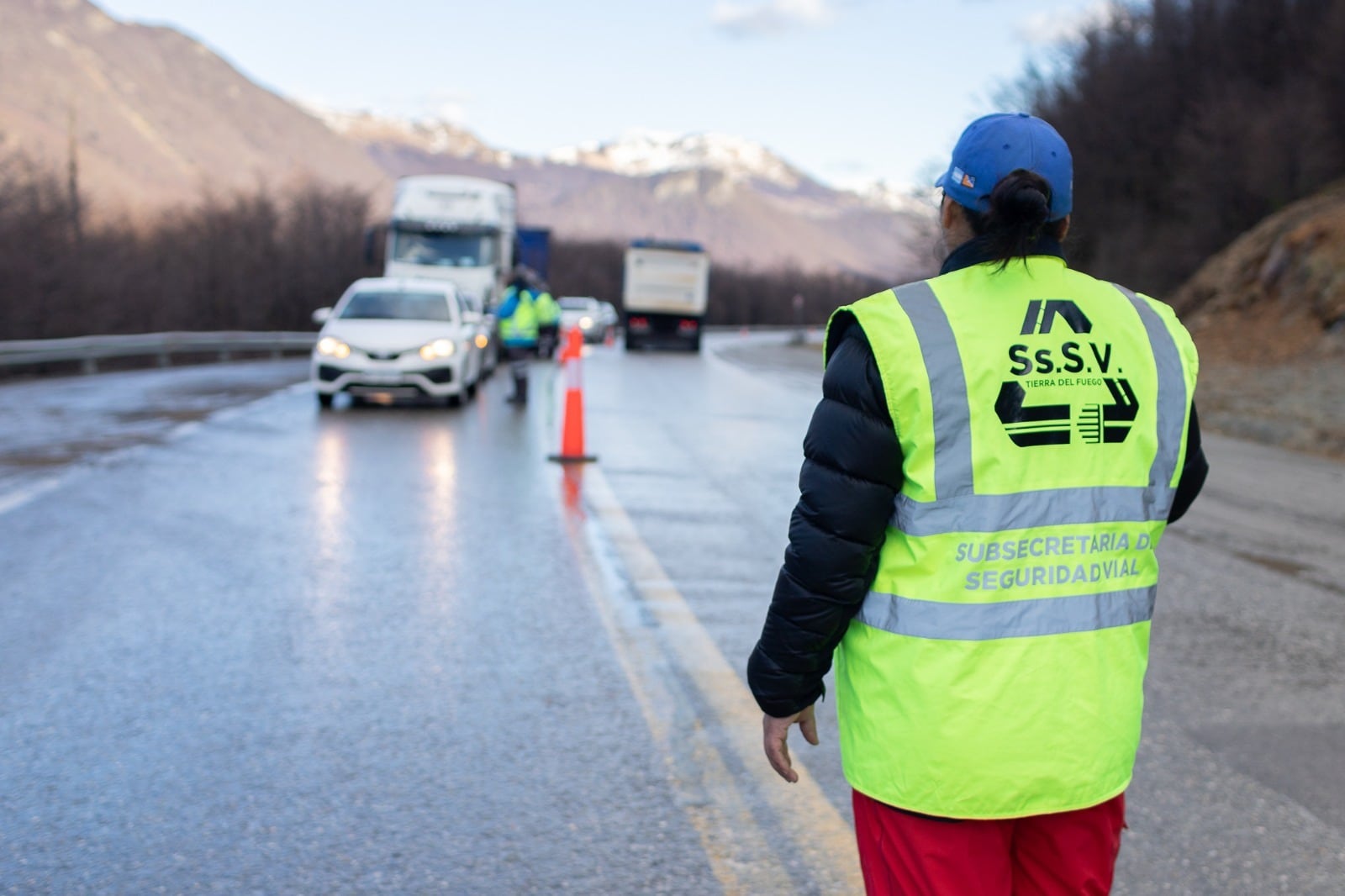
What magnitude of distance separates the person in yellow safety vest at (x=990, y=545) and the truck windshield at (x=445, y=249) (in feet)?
86.3

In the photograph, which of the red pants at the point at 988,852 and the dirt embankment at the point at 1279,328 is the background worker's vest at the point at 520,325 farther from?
the red pants at the point at 988,852

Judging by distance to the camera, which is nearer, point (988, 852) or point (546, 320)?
point (988, 852)

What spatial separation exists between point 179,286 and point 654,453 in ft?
90.8

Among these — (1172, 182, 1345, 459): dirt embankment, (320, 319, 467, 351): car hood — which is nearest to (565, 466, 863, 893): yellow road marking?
(320, 319, 467, 351): car hood

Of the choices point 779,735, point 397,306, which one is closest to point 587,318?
point 397,306

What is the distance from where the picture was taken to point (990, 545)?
7.31 feet

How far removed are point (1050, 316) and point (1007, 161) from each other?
→ 0.93 ft

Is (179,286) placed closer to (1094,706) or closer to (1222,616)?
(1222,616)

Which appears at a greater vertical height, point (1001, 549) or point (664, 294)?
point (1001, 549)

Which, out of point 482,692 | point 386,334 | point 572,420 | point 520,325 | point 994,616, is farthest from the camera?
point 520,325

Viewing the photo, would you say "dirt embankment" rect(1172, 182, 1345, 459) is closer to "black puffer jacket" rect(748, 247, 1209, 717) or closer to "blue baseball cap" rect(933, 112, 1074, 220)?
"blue baseball cap" rect(933, 112, 1074, 220)

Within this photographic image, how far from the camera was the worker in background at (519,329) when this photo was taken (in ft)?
60.8

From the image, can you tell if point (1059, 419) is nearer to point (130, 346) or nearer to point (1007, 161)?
point (1007, 161)

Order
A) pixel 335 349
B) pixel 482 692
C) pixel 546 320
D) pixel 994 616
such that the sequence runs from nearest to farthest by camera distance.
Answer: pixel 994 616, pixel 482 692, pixel 335 349, pixel 546 320
